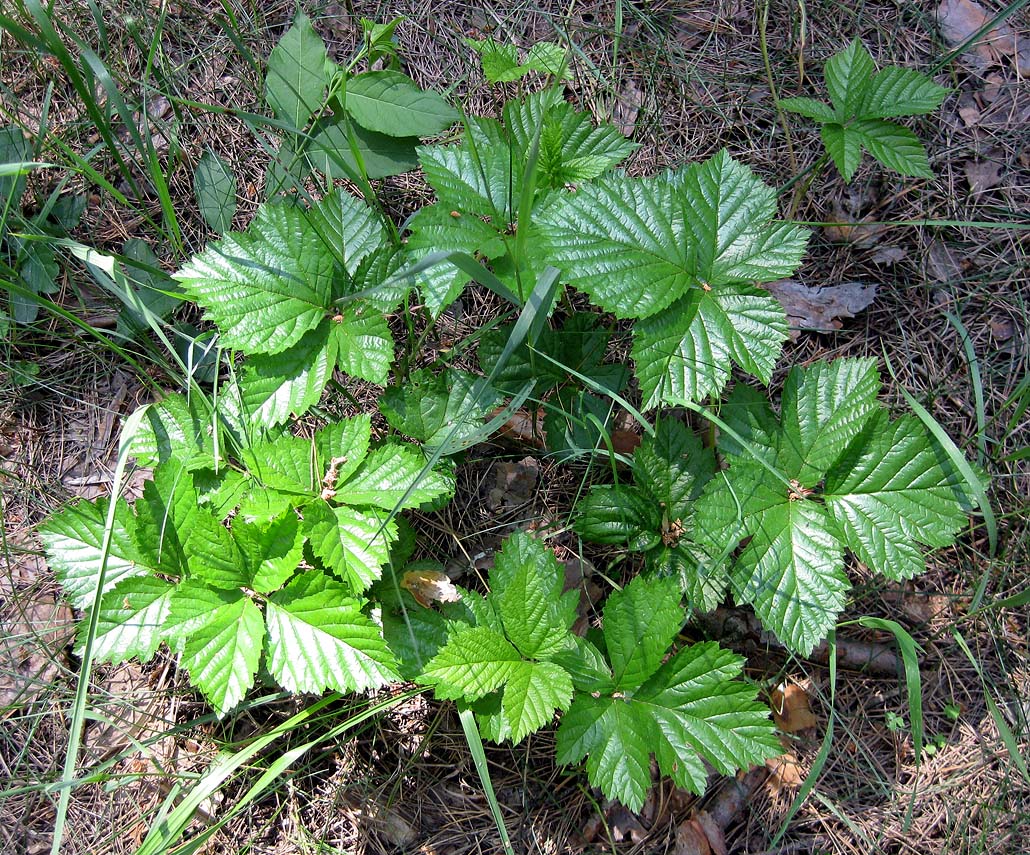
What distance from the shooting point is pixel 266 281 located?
1.74 meters

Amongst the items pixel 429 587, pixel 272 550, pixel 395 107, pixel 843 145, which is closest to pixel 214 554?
pixel 272 550

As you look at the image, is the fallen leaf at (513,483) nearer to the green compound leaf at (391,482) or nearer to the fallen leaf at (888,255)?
the green compound leaf at (391,482)

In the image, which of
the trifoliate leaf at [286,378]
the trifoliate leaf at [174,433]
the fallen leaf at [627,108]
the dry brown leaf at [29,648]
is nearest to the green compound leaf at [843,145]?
the fallen leaf at [627,108]

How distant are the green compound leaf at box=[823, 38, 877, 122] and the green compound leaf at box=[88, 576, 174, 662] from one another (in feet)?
6.64

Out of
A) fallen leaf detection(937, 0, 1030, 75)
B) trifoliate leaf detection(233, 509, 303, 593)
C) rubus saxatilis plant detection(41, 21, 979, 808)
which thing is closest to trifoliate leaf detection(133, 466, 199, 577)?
rubus saxatilis plant detection(41, 21, 979, 808)

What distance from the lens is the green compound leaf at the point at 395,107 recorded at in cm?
208

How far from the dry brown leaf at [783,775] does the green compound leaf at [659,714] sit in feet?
1.14

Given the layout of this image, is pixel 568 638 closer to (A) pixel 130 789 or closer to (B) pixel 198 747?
(B) pixel 198 747

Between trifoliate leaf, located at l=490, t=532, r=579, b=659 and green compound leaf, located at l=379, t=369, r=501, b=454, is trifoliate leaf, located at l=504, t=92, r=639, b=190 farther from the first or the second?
trifoliate leaf, located at l=490, t=532, r=579, b=659

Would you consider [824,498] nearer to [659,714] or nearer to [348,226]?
[659,714]

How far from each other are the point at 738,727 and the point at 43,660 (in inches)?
70.0

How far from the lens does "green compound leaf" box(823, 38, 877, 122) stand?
190 cm

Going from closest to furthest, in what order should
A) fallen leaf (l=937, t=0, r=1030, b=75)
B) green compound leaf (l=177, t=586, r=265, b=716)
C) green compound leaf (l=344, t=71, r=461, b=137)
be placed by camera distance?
1. green compound leaf (l=177, t=586, r=265, b=716)
2. green compound leaf (l=344, t=71, r=461, b=137)
3. fallen leaf (l=937, t=0, r=1030, b=75)

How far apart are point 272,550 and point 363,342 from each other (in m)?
0.51
